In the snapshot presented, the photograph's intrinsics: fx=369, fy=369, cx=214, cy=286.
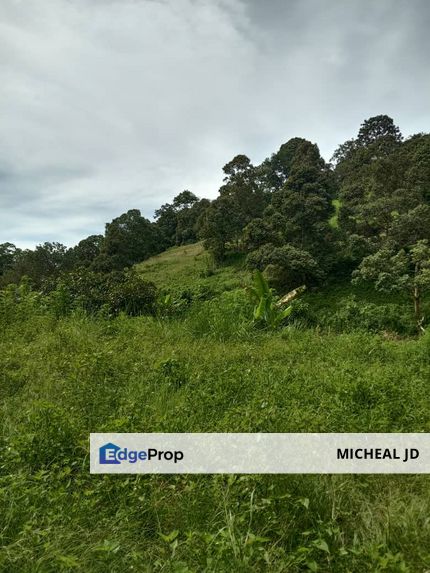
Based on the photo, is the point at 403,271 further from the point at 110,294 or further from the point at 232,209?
the point at 232,209

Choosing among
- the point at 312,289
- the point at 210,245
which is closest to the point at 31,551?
Answer: the point at 312,289

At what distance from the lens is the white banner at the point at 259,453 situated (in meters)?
2.49

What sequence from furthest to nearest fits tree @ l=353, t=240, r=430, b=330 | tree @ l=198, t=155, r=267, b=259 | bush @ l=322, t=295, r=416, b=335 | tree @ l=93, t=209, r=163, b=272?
tree @ l=93, t=209, r=163, b=272, tree @ l=198, t=155, r=267, b=259, bush @ l=322, t=295, r=416, b=335, tree @ l=353, t=240, r=430, b=330

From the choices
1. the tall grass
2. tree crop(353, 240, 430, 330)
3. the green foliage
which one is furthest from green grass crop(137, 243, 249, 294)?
the tall grass

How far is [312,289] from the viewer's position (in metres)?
15.6

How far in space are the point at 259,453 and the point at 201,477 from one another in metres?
0.43

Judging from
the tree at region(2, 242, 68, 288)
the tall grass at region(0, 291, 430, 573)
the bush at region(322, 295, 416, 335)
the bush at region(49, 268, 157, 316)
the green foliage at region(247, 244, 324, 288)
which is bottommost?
the tall grass at region(0, 291, 430, 573)

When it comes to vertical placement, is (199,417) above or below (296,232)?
below

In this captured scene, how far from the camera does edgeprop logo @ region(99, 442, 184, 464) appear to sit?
267 cm

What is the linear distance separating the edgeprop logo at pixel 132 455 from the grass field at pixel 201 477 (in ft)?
0.46

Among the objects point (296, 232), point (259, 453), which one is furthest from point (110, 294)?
point (296, 232)

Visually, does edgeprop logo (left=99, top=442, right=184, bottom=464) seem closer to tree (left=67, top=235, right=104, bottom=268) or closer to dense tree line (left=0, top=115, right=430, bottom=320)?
dense tree line (left=0, top=115, right=430, bottom=320)

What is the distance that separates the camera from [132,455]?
2.70m

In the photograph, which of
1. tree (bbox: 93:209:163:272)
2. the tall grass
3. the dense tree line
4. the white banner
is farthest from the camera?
tree (bbox: 93:209:163:272)
